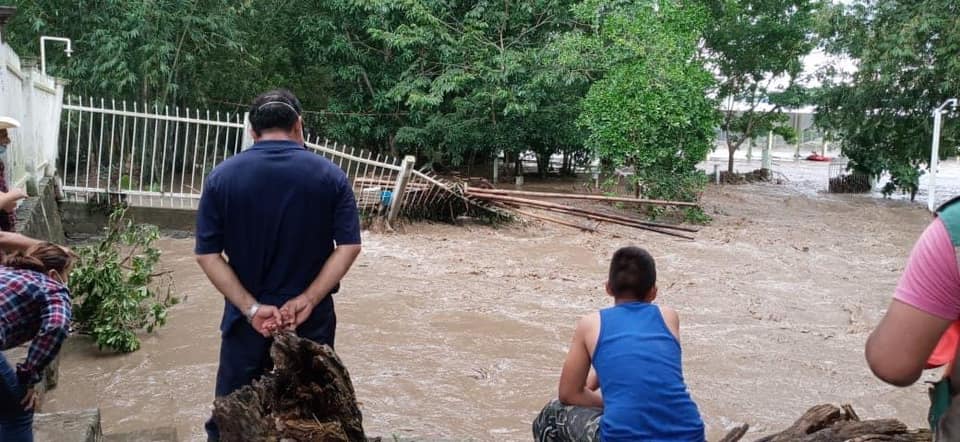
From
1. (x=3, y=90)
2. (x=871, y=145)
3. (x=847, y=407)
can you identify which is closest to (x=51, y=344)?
(x=847, y=407)

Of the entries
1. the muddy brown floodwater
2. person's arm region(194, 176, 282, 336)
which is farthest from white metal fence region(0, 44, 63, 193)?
person's arm region(194, 176, 282, 336)

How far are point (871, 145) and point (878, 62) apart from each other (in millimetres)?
3723

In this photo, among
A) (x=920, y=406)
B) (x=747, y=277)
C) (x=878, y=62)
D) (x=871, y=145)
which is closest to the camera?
(x=920, y=406)

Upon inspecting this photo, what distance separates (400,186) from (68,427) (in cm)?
792

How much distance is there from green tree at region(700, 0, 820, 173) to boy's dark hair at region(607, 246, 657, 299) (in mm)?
18631

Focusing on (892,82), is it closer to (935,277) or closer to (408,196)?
(408,196)

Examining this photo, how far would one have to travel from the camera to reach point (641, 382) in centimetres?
246

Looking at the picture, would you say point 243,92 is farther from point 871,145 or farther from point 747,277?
point 871,145

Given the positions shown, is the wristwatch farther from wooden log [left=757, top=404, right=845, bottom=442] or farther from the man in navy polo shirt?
wooden log [left=757, top=404, right=845, bottom=442]

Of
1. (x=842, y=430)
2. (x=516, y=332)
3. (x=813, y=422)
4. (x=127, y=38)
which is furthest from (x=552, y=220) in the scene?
(x=842, y=430)

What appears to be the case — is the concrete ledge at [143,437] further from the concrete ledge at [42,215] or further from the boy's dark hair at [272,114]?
the concrete ledge at [42,215]

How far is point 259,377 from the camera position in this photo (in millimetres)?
2830

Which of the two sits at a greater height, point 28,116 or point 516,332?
point 28,116

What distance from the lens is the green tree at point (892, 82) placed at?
623 inches
